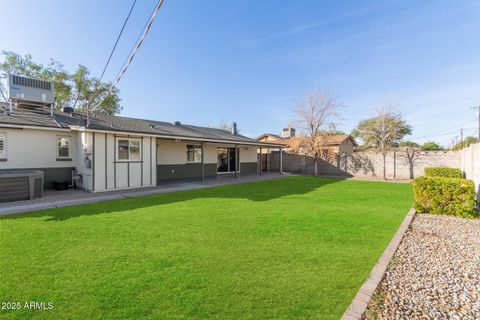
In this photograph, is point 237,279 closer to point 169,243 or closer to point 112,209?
point 169,243

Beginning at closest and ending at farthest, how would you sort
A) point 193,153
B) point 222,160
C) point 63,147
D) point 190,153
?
1. point 63,147
2. point 190,153
3. point 193,153
4. point 222,160

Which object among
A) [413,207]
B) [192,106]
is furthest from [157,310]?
[192,106]

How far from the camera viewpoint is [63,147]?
1055cm

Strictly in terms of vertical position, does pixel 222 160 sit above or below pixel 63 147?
below

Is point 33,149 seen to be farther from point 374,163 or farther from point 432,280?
point 374,163

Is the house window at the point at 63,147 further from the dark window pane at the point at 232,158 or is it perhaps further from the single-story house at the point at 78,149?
the dark window pane at the point at 232,158

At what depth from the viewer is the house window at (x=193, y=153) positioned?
47.9ft

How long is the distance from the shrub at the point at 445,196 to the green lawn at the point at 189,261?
1384mm

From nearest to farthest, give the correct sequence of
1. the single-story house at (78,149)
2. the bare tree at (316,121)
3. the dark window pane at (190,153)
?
the single-story house at (78,149)
the dark window pane at (190,153)
the bare tree at (316,121)

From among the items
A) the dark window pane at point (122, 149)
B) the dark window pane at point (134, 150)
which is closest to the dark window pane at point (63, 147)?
the dark window pane at point (122, 149)

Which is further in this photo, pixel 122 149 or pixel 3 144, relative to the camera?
pixel 122 149

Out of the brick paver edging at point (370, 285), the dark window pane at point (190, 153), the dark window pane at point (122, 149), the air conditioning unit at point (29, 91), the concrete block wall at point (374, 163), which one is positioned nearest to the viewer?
the brick paver edging at point (370, 285)

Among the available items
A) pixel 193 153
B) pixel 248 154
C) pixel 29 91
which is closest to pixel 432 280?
pixel 193 153

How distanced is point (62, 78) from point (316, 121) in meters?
24.4
